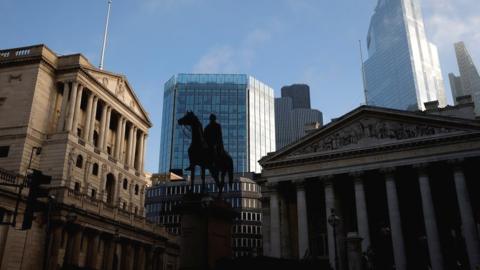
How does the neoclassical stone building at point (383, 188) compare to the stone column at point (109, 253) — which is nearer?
the neoclassical stone building at point (383, 188)

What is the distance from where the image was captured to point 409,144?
148 feet

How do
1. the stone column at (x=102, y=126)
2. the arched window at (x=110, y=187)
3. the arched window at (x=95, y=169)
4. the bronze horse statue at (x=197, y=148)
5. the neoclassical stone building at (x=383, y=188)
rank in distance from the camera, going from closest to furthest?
the bronze horse statue at (x=197, y=148) → the neoclassical stone building at (x=383, y=188) → the arched window at (x=95, y=169) → the stone column at (x=102, y=126) → the arched window at (x=110, y=187)

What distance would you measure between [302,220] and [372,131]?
1236cm

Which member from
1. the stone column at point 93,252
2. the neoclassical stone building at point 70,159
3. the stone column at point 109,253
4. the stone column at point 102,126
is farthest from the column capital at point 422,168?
the stone column at point 102,126

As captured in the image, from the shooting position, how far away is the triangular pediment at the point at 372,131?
44406 mm

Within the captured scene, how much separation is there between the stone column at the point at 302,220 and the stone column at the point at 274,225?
2628mm

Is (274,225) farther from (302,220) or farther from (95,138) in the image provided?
(95,138)

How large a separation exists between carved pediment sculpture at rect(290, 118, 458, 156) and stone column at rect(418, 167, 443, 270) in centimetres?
420

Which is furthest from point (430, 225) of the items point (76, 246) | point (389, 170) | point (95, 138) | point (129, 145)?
point (95, 138)

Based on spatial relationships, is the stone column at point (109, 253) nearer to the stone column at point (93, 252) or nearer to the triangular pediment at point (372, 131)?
the stone column at point (93, 252)

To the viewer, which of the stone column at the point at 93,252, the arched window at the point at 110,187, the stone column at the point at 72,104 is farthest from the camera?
the arched window at the point at 110,187

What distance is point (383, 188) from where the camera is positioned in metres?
51.1

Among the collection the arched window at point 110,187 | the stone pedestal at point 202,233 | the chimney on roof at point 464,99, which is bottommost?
the stone pedestal at point 202,233

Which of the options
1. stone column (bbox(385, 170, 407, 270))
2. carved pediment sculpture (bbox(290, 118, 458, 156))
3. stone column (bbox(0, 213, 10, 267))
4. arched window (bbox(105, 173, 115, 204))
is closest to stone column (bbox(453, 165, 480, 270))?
carved pediment sculpture (bbox(290, 118, 458, 156))
